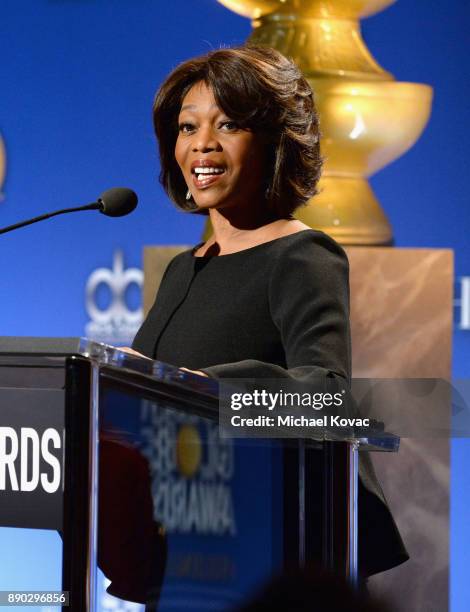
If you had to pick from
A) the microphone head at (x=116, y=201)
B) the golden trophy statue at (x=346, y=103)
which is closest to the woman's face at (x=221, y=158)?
the microphone head at (x=116, y=201)

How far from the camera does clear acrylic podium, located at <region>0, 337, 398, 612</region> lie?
130cm

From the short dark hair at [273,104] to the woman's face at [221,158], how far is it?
0.05 feet

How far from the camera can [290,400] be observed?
151cm

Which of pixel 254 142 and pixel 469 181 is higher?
pixel 469 181

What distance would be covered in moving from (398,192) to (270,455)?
2228 mm

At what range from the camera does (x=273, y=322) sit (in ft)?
5.71

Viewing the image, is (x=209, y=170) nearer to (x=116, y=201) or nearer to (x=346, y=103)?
(x=116, y=201)

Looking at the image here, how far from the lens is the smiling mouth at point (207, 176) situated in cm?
189

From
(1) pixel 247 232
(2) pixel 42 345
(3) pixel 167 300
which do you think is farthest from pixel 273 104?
(2) pixel 42 345

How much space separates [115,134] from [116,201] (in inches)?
85.1

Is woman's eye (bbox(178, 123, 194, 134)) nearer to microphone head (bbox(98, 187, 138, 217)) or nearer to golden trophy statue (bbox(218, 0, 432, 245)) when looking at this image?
microphone head (bbox(98, 187, 138, 217))

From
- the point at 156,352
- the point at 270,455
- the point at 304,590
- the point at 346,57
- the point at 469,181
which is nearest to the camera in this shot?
the point at 304,590

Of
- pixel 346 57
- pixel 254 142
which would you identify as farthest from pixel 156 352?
pixel 346 57

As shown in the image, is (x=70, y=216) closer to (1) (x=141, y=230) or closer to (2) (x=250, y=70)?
(1) (x=141, y=230)
